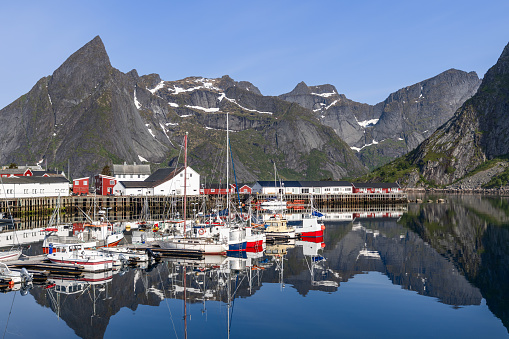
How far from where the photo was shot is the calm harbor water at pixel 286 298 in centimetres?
3244

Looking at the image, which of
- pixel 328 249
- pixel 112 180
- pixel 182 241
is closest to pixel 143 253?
pixel 182 241

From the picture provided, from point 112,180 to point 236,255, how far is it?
8482cm

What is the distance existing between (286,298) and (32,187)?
306 ft

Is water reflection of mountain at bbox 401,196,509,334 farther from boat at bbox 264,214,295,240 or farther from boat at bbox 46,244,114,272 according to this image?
boat at bbox 46,244,114,272

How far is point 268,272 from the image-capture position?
49.6 meters

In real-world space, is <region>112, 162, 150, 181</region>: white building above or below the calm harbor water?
above

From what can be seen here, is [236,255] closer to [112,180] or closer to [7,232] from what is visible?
[7,232]

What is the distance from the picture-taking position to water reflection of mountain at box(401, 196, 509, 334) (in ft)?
137

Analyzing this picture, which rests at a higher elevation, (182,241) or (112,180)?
(112,180)

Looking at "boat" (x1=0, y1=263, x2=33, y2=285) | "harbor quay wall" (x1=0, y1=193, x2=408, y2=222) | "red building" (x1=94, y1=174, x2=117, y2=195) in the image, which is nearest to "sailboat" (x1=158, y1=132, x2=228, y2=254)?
"boat" (x1=0, y1=263, x2=33, y2=285)

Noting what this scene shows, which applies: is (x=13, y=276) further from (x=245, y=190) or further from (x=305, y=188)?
(x=305, y=188)

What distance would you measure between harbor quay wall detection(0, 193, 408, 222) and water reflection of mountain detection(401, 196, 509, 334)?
957 inches

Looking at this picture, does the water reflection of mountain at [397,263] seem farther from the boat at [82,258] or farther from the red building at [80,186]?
the red building at [80,186]

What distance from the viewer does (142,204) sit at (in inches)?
4811
